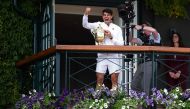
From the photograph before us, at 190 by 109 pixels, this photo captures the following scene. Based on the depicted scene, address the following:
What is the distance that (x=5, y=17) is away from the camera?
30.8 ft

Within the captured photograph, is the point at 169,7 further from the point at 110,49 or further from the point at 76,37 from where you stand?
the point at 110,49

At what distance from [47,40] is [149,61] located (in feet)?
7.13

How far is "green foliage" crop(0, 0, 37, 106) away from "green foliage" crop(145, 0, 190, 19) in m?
2.26

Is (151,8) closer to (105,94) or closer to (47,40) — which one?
(47,40)

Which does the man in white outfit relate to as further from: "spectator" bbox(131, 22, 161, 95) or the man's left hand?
"spectator" bbox(131, 22, 161, 95)

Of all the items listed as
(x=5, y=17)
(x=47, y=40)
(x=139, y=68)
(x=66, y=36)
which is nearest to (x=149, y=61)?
(x=139, y=68)

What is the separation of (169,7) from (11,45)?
3.03 meters

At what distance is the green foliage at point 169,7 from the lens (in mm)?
10172

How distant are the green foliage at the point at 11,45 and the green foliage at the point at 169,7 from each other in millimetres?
2260

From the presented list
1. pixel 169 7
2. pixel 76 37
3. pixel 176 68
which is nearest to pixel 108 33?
pixel 176 68

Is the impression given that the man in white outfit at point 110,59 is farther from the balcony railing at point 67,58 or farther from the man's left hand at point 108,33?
the balcony railing at point 67,58

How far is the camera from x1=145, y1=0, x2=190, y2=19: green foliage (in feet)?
33.4

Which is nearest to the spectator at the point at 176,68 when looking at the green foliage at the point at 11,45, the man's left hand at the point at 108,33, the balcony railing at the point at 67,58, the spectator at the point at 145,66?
the spectator at the point at 145,66

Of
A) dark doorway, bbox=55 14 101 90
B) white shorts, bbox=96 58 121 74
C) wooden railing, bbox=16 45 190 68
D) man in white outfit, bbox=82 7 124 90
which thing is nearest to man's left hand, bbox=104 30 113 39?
man in white outfit, bbox=82 7 124 90
